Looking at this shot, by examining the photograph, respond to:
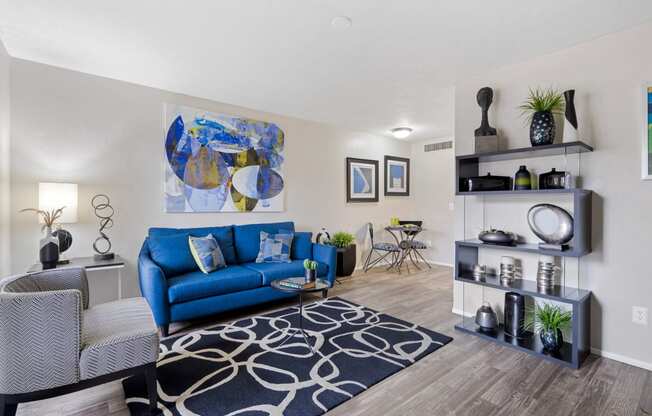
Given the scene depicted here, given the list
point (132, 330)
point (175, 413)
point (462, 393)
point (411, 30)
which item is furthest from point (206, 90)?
point (462, 393)

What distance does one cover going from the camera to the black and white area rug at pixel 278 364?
1.87 meters

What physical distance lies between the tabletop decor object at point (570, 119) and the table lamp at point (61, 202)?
4.18m

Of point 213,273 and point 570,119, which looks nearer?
point 570,119

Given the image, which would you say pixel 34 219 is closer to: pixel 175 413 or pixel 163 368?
pixel 163 368

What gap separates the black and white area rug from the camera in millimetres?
1869

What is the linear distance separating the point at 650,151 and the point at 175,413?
3590 millimetres

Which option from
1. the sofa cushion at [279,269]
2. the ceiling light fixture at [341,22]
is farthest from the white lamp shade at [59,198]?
the ceiling light fixture at [341,22]

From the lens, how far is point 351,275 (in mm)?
5078

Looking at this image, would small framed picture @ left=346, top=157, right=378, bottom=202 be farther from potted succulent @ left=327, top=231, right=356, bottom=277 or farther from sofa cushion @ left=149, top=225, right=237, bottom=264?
sofa cushion @ left=149, top=225, right=237, bottom=264

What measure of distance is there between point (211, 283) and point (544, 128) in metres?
3.19

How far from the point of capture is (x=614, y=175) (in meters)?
2.40

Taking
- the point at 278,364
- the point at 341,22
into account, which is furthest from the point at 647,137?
the point at 278,364

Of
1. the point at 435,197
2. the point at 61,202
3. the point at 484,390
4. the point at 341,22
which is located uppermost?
the point at 341,22

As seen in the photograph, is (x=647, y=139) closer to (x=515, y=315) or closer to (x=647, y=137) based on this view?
(x=647, y=137)
